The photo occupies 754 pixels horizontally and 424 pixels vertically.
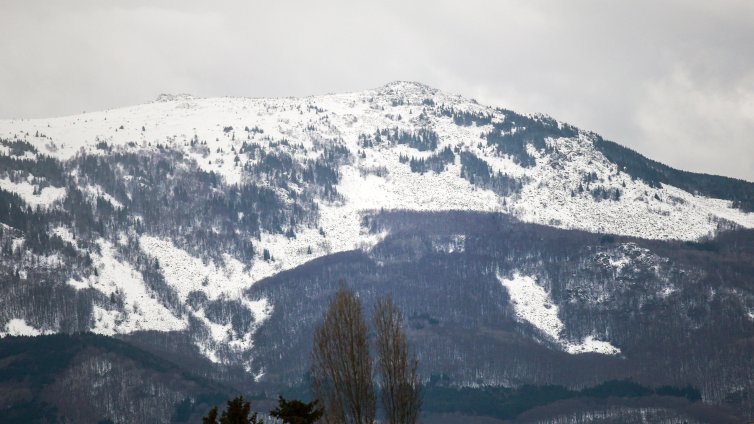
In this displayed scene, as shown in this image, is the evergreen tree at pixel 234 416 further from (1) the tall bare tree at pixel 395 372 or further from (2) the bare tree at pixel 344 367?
(1) the tall bare tree at pixel 395 372

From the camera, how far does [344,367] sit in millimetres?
140625

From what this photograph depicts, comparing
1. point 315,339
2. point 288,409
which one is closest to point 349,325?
point 315,339

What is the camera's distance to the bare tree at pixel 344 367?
454 feet

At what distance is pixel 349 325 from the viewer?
14150 cm

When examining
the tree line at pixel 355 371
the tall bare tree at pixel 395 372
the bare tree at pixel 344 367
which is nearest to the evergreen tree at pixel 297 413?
the tree line at pixel 355 371

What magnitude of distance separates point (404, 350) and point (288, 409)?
33570 mm

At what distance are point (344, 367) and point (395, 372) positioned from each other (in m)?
6.37

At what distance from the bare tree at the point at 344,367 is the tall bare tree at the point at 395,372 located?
8.51ft

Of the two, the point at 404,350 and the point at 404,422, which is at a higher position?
the point at 404,350

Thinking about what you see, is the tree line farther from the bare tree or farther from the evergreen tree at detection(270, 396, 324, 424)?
the evergreen tree at detection(270, 396, 324, 424)

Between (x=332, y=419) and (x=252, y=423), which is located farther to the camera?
(x=332, y=419)

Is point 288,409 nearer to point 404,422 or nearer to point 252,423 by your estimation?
point 252,423

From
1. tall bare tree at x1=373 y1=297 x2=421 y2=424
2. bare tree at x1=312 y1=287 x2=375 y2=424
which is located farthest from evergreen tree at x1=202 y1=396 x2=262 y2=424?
tall bare tree at x1=373 y1=297 x2=421 y2=424

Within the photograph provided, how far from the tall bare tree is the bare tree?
2.59m
